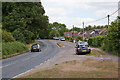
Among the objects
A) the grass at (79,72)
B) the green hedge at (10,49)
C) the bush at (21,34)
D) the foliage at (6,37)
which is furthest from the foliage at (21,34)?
the grass at (79,72)

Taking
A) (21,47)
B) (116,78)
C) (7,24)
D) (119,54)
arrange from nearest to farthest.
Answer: (116,78)
(119,54)
(21,47)
(7,24)

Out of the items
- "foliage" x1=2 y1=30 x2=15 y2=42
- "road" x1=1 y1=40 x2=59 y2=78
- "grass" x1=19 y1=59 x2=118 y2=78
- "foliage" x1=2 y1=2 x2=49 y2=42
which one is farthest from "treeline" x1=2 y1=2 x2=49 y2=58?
"grass" x1=19 y1=59 x2=118 y2=78

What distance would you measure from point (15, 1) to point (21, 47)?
13.7 meters

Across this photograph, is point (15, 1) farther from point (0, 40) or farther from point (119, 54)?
point (119, 54)

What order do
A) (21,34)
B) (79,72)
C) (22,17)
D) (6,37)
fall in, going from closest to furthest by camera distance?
(79,72) → (6,37) → (21,34) → (22,17)

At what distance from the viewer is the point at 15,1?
43.3m

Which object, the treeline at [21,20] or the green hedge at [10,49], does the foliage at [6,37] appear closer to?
the green hedge at [10,49]

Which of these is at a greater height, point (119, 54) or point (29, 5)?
point (29, 5)

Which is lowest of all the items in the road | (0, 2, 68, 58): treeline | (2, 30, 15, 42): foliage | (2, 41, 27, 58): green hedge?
the road

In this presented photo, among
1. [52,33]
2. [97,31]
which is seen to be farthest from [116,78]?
[52,33]

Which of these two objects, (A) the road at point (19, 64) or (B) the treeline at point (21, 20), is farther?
(B) the treeline at point (21, 20)

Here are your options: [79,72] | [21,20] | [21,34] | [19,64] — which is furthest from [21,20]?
[79,72]

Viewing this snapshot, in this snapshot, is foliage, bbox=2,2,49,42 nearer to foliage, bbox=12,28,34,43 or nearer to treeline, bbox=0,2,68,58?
treeline, bbox=0,2,68,58

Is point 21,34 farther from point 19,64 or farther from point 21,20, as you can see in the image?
point 19,64
